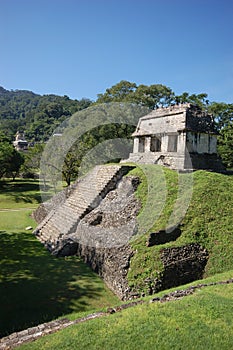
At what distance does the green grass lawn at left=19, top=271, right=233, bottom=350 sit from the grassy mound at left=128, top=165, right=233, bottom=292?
185 cm

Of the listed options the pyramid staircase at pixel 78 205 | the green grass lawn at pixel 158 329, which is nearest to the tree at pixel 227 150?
the pyramid staircase at pixel 78 205

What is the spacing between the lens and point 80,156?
23.6 m

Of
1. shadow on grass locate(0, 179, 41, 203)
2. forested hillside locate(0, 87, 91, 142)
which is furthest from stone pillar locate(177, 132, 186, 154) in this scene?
forested hillside locate(0, 87, 91, 142)

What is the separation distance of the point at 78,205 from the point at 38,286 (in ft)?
17.3

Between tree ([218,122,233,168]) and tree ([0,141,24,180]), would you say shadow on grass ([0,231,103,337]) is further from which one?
tree ([218,122,233,168])

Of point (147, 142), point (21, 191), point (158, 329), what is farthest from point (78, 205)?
point (21, 191)

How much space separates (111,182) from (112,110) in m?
12.4

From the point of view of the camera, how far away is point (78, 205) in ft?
40.0

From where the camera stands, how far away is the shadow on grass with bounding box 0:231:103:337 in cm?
587

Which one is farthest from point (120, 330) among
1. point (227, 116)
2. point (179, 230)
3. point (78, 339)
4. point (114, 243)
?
point (227, 116)

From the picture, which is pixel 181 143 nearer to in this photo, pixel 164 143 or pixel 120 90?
pixel 164 143

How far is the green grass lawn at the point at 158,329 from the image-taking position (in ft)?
13.3

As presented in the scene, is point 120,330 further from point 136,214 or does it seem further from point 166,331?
point 136,214

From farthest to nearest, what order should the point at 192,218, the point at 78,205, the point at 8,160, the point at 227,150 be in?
the point at 8,160 < the point at 227,150 < the point at 78,205 < the point at 192,218
